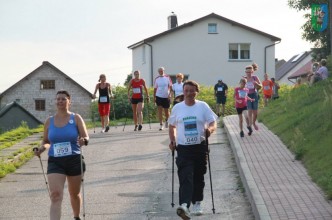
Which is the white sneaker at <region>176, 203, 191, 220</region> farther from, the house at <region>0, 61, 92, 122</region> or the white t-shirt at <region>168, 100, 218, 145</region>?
the house at <region>0, 61, 92, 122</region>

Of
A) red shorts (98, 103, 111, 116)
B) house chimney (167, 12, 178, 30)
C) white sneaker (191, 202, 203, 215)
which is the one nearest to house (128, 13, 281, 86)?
house chimney (167, 12, 178, 30)

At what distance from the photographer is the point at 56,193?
7836mm

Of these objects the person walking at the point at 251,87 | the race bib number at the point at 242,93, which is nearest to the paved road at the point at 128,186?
the person walking at the point at 251,87

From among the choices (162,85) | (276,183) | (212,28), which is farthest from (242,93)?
(212,28)

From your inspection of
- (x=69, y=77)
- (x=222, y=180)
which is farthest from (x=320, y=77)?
(x=69, y=77)

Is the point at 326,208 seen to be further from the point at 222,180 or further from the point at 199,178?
the point at 222,180

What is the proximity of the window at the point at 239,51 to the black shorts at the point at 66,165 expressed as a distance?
4725 cm

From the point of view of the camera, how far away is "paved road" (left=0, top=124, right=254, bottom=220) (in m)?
9.45

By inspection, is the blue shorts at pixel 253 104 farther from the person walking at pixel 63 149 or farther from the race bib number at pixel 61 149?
the race bib number at pixel 61 149

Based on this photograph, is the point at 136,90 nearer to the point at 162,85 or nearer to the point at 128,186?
the point at 162,85

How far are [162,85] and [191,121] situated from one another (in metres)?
10.4

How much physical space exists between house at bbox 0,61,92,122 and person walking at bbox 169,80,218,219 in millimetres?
70611

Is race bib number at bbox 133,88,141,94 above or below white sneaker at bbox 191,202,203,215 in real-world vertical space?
above

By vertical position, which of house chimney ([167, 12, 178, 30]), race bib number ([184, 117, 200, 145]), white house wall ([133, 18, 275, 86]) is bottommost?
race bib number ([184, 117, 200, 145])
